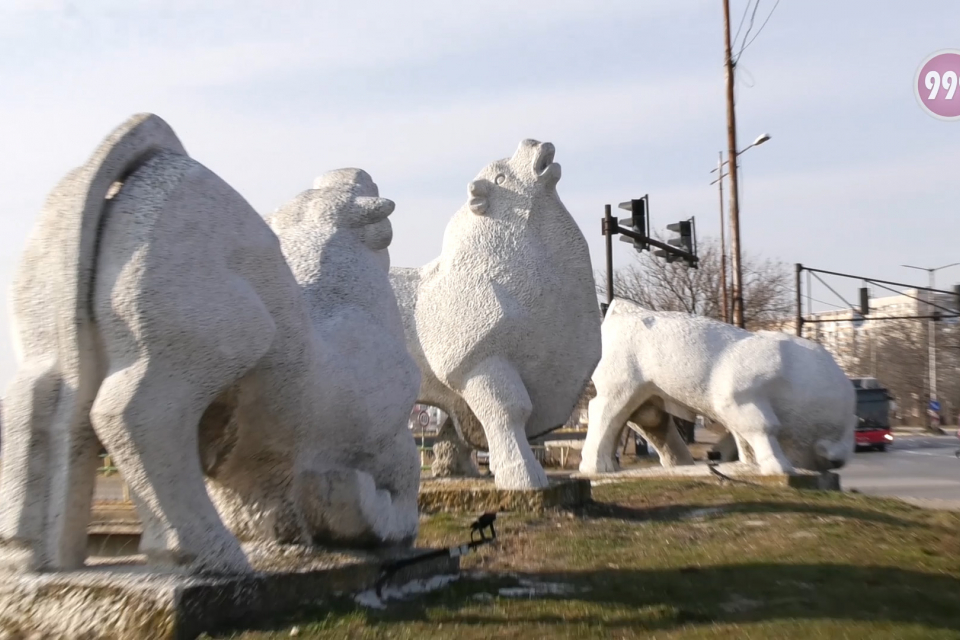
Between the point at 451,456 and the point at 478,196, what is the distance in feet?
9.38

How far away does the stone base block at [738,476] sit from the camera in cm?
1105

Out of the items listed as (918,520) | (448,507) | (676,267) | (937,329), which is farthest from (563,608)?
(937,329)

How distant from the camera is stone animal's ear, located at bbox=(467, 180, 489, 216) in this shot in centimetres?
959

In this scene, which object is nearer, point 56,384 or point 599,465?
point 56,384

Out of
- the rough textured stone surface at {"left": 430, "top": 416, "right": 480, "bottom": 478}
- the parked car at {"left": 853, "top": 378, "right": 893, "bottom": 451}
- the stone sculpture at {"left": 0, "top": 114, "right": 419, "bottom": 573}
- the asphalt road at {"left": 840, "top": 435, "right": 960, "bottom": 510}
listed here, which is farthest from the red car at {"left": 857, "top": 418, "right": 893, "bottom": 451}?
the stone sculpture at {"left": 0, "top": 114, "right": 419, "bottom": 573}

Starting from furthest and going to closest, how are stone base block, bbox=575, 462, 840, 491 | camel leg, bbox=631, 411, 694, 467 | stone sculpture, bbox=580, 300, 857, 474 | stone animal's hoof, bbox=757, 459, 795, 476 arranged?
camel leg, bbox=631, 411, 694, 467 < stone sculpture, bbox=580, 300, 857, 474 < stone animal's hoof, bbox=757, 459, 795, 476 < stone base block, bbox=575, 462, 840, 491

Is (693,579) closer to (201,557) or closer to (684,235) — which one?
(201,557)

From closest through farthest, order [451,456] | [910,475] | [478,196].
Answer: [478,196], [451,456], [910,475]

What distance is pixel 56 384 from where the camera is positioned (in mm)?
4062

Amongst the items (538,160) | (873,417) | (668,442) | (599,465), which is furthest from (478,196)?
(873,417)

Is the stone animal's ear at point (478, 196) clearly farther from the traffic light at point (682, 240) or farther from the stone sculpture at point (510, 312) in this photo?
the traffic light at point (682, 240)

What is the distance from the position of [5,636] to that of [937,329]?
172 ft

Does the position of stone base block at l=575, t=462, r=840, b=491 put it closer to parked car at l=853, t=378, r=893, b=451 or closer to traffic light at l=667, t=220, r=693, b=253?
traffic light at l=667, t=220, r=693, b=253

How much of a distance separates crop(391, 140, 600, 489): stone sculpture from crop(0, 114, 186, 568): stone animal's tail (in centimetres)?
528
